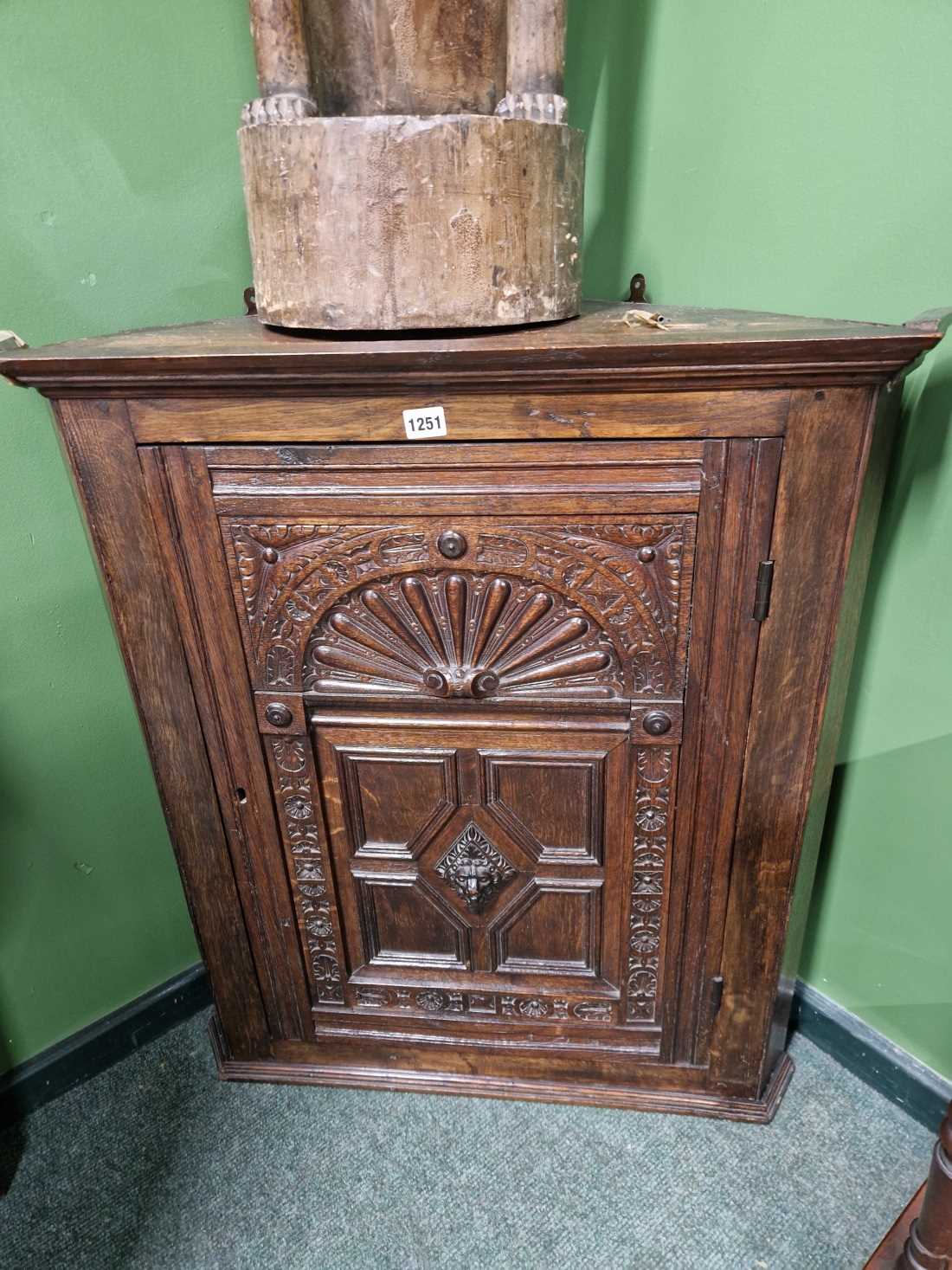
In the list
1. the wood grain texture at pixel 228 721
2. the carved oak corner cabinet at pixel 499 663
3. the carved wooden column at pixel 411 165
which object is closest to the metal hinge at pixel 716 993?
the carved oak corner cabinet at pixel 499 663

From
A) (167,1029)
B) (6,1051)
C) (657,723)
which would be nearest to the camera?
(657,723)

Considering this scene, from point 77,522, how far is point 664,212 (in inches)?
39.8

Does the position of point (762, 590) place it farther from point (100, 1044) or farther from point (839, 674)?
point (100, 1044)

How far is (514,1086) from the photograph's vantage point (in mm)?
1409

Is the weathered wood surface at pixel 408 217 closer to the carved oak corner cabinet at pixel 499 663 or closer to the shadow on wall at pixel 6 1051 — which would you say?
the carved oak corner cabinet at pixel 499 663

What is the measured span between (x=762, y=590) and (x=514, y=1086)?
36.9 inches

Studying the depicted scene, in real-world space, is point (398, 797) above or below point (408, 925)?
above

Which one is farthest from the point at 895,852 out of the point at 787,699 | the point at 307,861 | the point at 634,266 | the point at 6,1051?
the point at 6,1051

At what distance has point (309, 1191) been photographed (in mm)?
1321

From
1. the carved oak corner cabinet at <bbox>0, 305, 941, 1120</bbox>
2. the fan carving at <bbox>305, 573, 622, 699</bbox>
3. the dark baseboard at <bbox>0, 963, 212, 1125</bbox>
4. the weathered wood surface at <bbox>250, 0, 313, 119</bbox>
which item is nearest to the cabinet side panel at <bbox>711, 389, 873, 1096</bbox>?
the carved oak corner cabinet at <bbox>0, 305, 941, 1120</bbox>

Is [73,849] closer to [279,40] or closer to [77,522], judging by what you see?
[77,522]

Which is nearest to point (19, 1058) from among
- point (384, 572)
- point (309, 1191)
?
point (309, 1191)

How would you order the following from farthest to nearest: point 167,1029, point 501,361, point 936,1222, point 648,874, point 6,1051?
point 167,1029 < point 6,1051 < point 648,874 < point 936,1222 < point 501,361

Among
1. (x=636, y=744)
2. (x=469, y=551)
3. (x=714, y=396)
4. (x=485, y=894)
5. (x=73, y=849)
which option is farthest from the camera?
(x=73, y=849)
